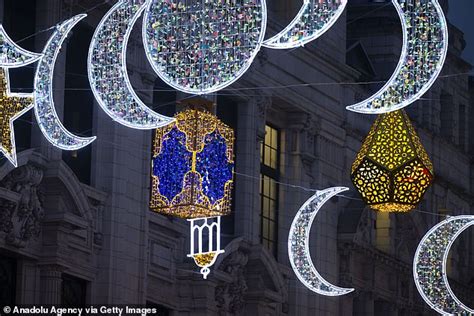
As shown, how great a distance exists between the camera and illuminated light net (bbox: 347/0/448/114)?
25391 millimetres

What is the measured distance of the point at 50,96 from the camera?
2716 cm

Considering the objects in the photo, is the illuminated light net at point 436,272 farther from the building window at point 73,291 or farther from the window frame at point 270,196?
the building window at point 73,291

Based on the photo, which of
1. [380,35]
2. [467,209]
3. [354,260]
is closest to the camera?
[354,260]

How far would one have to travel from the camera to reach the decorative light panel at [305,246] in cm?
3616

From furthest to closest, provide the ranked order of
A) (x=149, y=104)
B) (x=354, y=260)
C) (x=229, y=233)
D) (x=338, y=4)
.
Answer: (x=354, y=260) → (x=229, y=233) → (x=149, y=104) → (x=338, y=4)

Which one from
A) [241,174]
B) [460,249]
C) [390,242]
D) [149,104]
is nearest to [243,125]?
[241,174]

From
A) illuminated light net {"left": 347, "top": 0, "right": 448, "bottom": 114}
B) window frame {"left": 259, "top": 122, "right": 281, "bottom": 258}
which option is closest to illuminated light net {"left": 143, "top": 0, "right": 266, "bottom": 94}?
illuminated light net {"left": 347, "top": 0, "right": 448, "bottom": 114}

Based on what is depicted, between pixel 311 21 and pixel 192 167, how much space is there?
253 inches

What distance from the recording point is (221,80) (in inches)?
968

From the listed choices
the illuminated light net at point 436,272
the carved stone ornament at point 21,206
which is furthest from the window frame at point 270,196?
the carved stone ornament at point 21,206

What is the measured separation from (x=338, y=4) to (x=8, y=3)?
915cm

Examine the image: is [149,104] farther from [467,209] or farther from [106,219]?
[467,209]

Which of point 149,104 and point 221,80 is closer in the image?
point 221,80

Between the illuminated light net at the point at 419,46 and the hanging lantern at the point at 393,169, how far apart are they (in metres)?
3.33
